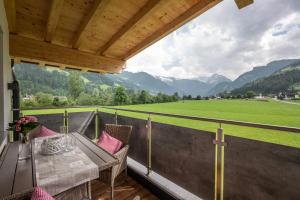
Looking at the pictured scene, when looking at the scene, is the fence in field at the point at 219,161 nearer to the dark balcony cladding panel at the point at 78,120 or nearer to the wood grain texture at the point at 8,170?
the wood grain texture at the point at 8,170

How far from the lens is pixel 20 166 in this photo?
54.1 inches

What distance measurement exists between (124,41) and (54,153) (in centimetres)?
255

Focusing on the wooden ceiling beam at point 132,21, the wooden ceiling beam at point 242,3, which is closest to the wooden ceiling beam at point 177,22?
the wooden ceiling beam at point 242,3

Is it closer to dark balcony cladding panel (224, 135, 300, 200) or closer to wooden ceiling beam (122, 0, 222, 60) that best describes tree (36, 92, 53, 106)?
wooden ceiling beam (122, 0, 222, 60)

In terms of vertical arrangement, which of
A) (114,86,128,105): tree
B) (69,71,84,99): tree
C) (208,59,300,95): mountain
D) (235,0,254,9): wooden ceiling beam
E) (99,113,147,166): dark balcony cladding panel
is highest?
(208,59,300,95): mountain

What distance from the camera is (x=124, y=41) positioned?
3355 mm

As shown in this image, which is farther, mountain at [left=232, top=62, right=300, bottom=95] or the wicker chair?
mountain at [left=232, top=62, right=300, bottom=95]

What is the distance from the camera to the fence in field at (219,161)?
→ 1297 millimetres

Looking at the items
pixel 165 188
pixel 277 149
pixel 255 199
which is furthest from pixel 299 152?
pixel 165 188

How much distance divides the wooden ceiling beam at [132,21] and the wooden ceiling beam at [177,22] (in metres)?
0.53

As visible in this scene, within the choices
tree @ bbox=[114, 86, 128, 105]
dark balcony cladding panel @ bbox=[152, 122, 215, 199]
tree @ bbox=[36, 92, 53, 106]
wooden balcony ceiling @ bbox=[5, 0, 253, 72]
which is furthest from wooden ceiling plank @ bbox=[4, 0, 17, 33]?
tree @ bbox=[114, 86, 128, 105]

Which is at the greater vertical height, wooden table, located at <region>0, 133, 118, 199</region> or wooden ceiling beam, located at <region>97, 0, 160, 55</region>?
wooden ceiling beam, located at <region>97, 0, 160, 55</region>

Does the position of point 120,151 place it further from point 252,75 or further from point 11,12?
point 252,75

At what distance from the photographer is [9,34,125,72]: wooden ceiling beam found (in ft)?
9.48
